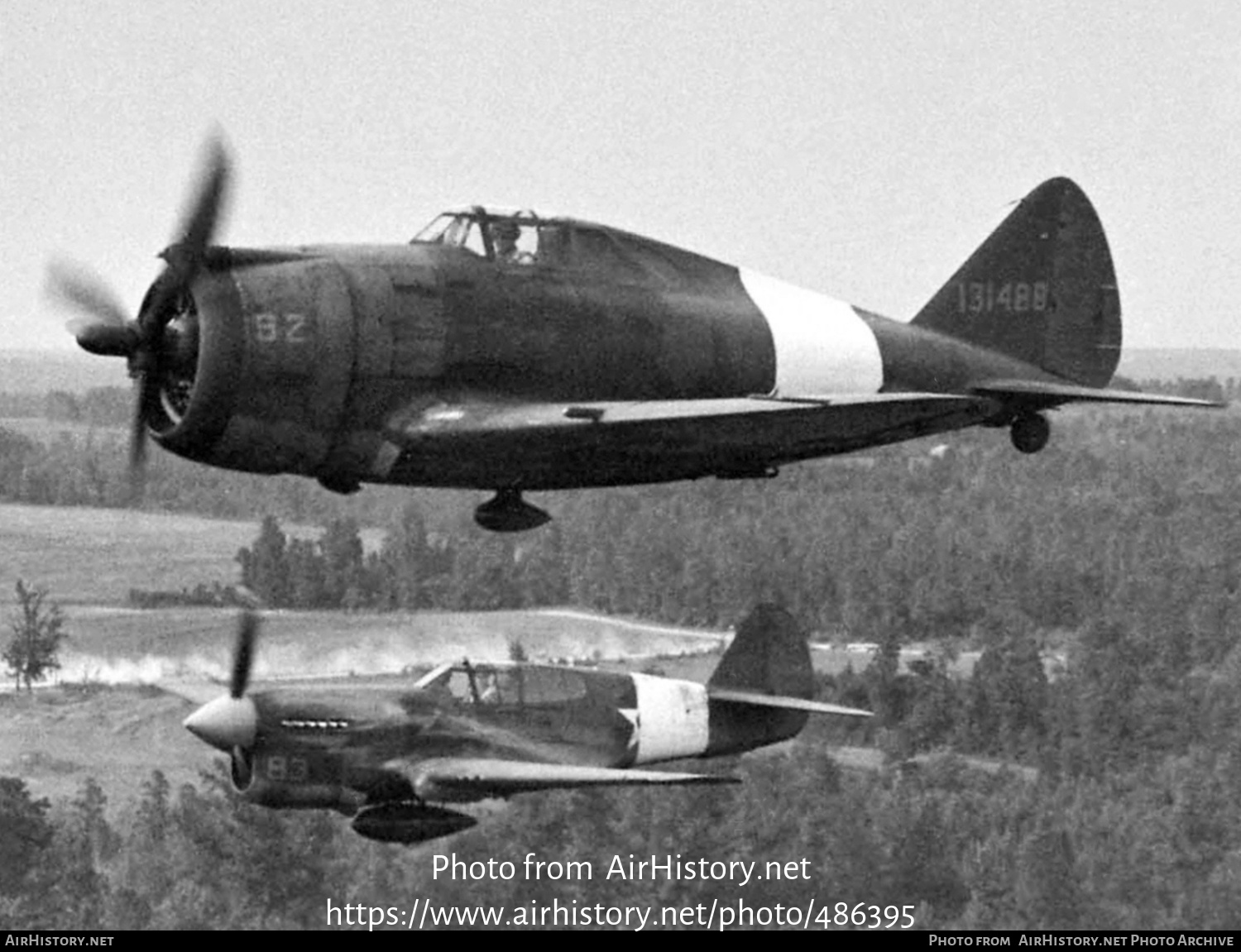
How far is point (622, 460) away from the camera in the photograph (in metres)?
25.3

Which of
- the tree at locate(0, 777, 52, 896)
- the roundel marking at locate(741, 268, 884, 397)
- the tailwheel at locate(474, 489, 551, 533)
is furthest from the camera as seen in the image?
the tree at locate(0, 777, 52, 896)

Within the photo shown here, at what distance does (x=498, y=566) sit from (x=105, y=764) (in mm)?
17286

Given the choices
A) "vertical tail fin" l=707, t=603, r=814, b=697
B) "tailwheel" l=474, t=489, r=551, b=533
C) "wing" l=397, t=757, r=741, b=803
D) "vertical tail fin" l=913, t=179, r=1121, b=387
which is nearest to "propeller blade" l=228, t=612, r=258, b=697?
"wing" l=397, t=757, r=741, b=803

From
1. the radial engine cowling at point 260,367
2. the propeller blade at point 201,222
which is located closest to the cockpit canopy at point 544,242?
the radial engine cowling at point 260,367

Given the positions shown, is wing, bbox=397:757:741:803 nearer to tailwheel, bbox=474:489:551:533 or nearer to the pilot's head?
tailwheel, bbox=474:489:551:533

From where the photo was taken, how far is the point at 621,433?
968 inches

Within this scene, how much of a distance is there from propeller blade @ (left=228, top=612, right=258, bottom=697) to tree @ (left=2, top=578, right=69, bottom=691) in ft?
172

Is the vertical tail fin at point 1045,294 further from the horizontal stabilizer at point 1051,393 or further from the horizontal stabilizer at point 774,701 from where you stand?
the horizontal stabilizer at point 774,701

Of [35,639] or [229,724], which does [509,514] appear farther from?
[35,639]

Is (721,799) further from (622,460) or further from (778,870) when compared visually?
(622,460)

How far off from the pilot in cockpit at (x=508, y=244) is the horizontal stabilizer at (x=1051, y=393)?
523 cm

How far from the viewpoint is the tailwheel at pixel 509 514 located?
84.9ft

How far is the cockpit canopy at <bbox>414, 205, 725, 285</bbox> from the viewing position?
25359mm
